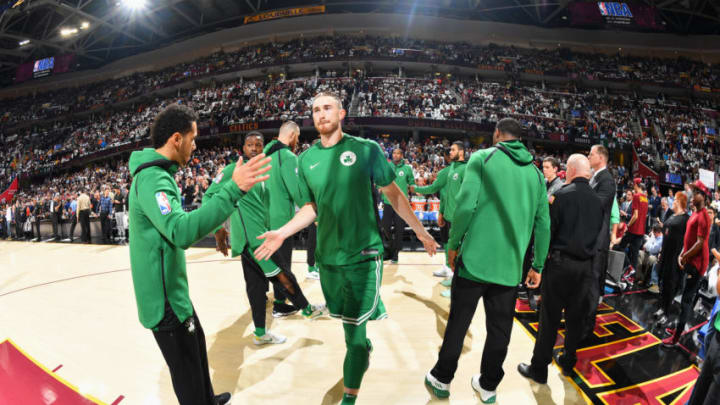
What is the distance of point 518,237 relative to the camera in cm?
234

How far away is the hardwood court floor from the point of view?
8.72ft

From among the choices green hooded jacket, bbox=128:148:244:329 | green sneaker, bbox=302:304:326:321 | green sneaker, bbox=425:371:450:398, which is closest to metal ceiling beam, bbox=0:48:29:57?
green sneaker, bbox=302:304:326:321

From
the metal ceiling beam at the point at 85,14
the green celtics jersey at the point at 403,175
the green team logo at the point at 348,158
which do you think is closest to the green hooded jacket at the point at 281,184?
the green team logo at the point at 348,158

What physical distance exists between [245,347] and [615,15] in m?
30.5

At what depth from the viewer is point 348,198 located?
2104 millimetres

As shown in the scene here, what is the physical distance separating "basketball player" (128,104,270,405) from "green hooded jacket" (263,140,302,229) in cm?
163

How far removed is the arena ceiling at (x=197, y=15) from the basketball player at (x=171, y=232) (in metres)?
27.7

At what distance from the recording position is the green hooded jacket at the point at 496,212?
2312 millimetres

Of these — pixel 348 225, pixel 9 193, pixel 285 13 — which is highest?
pixel 285 13

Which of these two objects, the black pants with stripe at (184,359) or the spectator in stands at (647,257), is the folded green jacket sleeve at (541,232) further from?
the spectator in stands at (647,257)

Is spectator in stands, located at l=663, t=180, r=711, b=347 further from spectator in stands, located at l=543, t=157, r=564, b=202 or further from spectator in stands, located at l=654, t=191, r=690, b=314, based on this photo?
spectator in stands, located at l=543, t=157, r=564, b=202

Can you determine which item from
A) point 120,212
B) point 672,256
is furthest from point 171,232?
point 120,212

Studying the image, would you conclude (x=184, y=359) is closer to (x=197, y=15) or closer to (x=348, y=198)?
(x=348, y=198)

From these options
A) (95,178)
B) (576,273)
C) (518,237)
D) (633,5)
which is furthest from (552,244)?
(633,5)
